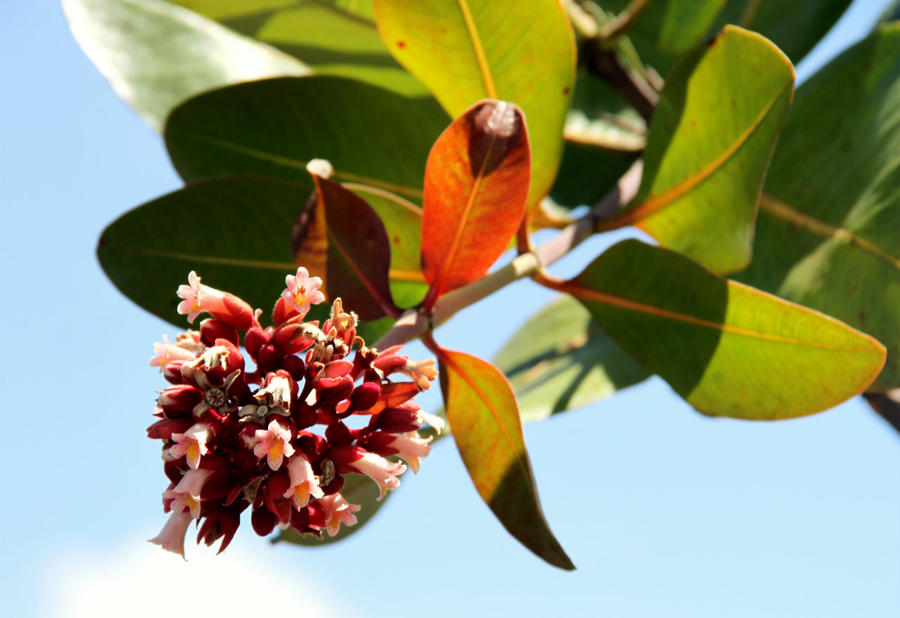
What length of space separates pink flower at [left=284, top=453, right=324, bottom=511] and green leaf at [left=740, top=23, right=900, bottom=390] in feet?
4.18

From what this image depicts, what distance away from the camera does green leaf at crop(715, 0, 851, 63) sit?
2363mm

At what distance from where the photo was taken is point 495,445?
1.43 m

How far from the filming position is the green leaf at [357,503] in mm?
2105

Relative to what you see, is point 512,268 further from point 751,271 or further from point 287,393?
point 751,271

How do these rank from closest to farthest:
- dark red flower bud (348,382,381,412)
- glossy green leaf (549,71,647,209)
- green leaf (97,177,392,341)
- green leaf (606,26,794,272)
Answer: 1. dark red flower bud (348,382,381,412)
2. green leaf (606,26,794,272)
3. green leaf (97,177,392,341)
4. glossy green leaf (549,71,647,209)

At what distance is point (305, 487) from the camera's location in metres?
1.08

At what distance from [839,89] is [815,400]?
0.82m

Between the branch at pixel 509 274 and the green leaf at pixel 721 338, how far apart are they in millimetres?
92

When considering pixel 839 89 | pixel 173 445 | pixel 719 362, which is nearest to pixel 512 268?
pixel 719 362

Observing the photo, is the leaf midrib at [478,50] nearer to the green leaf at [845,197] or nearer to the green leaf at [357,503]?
the green leaf at [845,197]

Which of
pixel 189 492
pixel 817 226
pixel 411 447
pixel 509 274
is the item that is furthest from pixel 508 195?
Answer: pixel 817 226

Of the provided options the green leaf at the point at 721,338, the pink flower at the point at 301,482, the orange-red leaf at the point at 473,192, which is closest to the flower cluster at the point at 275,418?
the pink flower at the point at 301,482

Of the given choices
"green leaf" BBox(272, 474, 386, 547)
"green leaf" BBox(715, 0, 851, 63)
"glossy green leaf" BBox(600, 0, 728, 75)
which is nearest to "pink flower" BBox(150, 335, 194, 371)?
"green leaf" BBox(272, 474, 386, 547)

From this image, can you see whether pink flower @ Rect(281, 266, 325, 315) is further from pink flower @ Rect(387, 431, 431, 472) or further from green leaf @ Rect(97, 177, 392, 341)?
green leaf @ Rect(97, 177, 392, 341)
